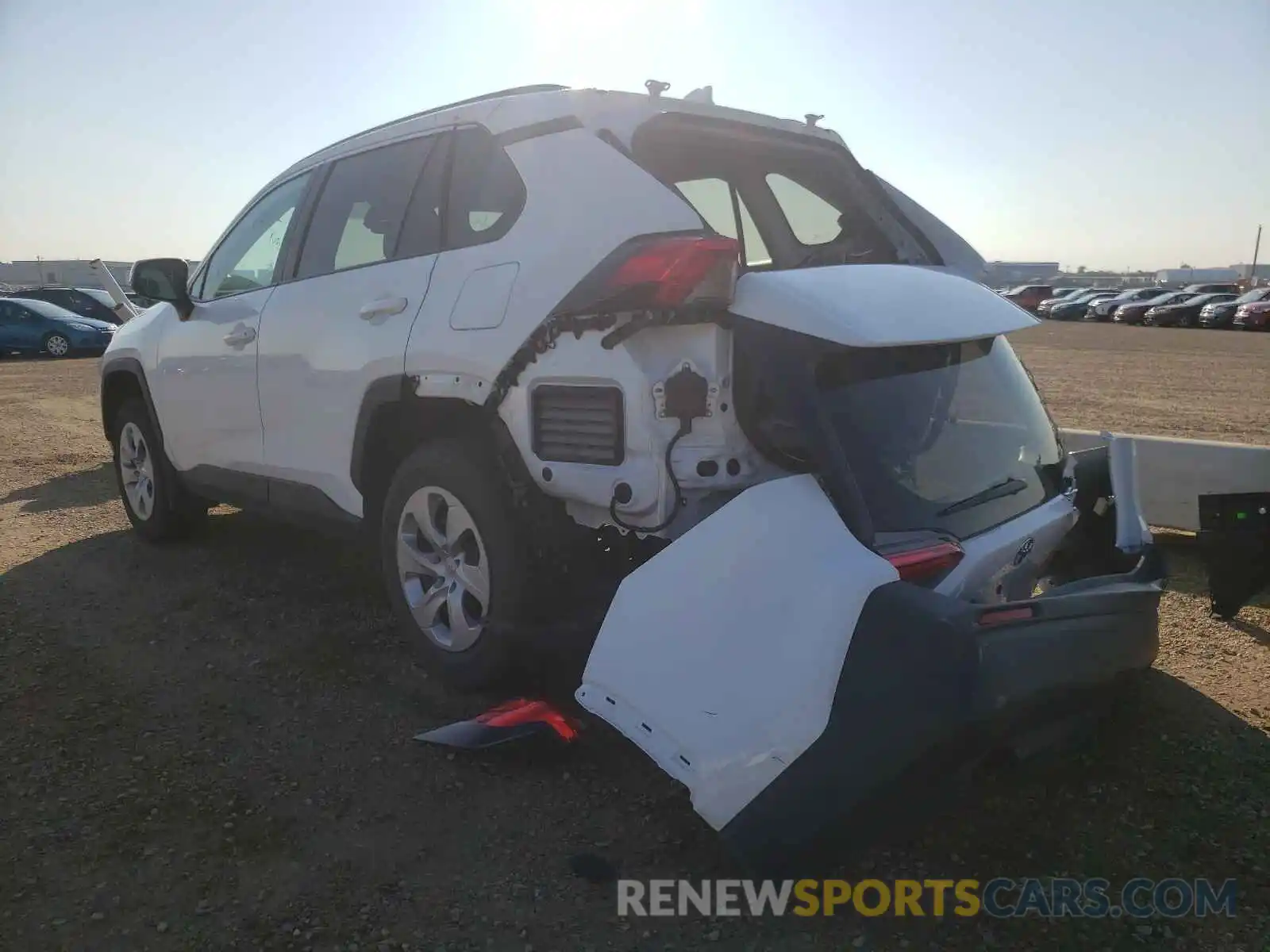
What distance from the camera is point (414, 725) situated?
3.16 m

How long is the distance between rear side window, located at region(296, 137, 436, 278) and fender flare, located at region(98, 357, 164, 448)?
1627 mm

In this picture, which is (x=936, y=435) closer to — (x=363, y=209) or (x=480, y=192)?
(x=480, y=192)

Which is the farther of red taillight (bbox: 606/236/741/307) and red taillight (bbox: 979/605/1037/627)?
red taillight (bbox: 606/236/741/307)

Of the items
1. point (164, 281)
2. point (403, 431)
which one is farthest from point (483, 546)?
point (164, 281)

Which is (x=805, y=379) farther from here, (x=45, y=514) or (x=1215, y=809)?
(x=45, y=514)

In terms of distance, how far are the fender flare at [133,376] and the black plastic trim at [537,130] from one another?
2953mm

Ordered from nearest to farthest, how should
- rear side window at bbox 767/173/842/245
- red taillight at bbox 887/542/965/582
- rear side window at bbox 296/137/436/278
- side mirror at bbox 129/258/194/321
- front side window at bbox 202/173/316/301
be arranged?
red taillight at bbox 887/542/965/582 < rear side window at bbox 296/137/436/278 < rear side window at bbox 767/173/842/245 < front side window at bbox 202/173/316/301 < side mirror at bbox 129/258/194/321

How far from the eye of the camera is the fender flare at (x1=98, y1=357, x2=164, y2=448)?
5.04 m

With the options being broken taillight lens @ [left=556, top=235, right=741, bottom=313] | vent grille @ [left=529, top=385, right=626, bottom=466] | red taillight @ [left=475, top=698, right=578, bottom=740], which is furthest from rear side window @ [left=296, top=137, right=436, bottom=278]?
red taillight @ [left=475, top=698, right=578, bottom=740]

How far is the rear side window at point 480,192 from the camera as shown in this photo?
3025 millimetres

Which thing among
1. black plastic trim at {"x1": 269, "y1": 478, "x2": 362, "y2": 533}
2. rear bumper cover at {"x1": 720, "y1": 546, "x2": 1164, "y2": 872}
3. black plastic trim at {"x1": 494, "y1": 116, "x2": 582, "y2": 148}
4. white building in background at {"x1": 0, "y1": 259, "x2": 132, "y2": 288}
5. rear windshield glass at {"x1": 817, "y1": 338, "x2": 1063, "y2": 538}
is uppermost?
white building in background at {"x1": 0, "y1": 259, "x2": 132, "y2": 288}

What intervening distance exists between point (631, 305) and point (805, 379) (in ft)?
1.69

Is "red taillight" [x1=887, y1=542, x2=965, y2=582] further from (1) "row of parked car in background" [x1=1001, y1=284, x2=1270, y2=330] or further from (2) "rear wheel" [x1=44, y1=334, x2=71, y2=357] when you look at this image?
(1) "row of parked car in background" [x1=1001, y1=284, x2=1270, y2=330]

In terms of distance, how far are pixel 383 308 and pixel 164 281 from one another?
204 cm
